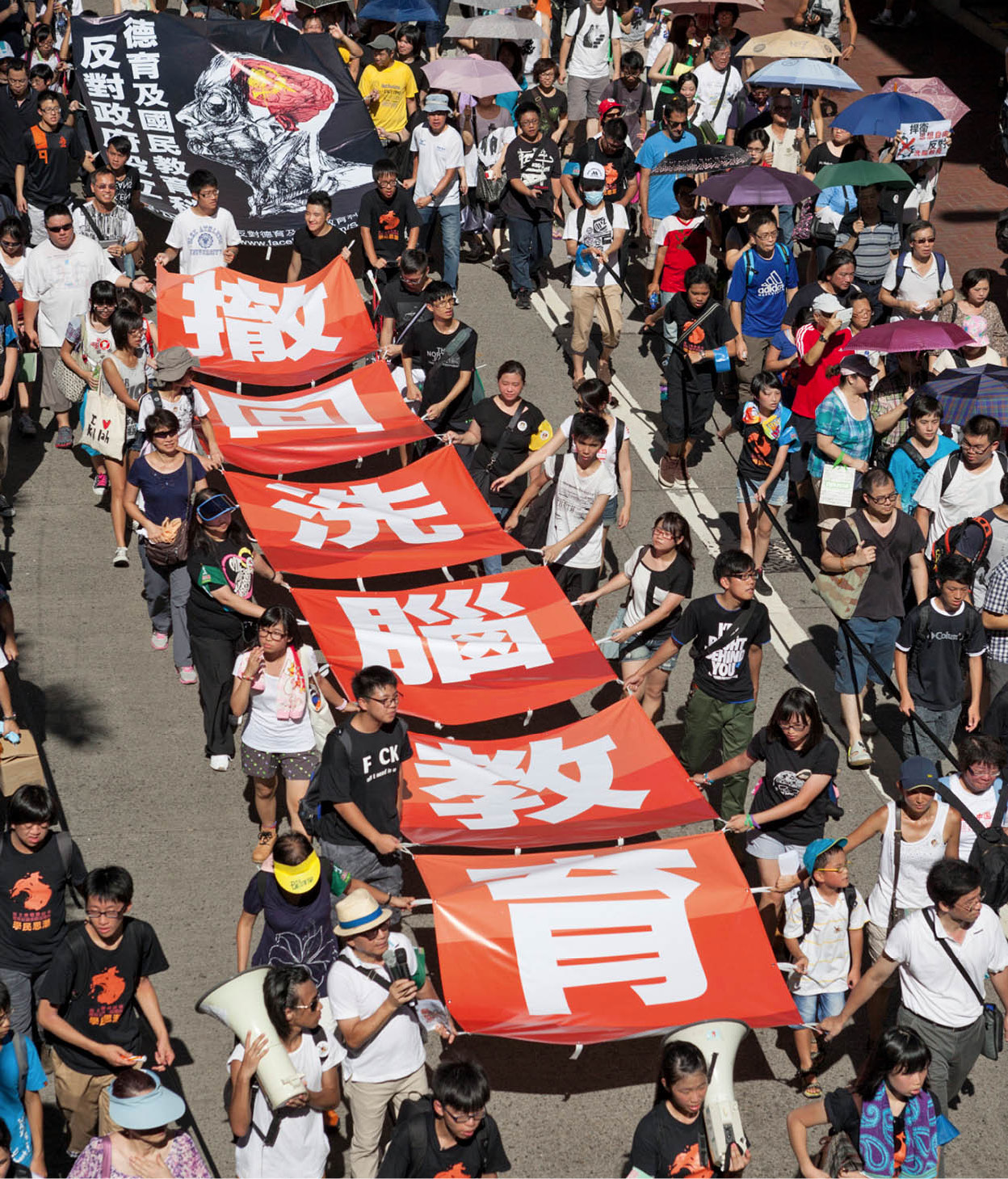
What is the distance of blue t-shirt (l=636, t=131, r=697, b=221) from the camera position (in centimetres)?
1538

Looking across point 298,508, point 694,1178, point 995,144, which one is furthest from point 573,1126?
point 995,144

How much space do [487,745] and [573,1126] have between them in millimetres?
2219

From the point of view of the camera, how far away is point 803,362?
491 inches

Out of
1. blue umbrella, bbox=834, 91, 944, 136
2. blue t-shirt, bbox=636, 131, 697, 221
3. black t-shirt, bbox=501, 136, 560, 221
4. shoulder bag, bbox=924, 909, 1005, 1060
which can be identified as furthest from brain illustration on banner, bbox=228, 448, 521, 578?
blue umbrella, bbox=834, 91, 944, 136

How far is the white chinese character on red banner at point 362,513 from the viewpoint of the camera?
10703 mm

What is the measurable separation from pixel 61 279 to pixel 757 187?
5.84 m

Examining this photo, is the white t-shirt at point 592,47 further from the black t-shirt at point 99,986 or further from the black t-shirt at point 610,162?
the black t-shirt at point 99,986

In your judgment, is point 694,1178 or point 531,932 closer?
point 694,1178

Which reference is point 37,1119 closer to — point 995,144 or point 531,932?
point 531,932

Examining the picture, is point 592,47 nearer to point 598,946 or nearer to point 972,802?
point 972,802

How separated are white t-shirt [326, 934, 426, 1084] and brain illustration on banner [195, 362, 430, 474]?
217 inches

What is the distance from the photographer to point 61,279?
12555 millimetres

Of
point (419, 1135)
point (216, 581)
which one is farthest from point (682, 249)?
point (419, 1135)

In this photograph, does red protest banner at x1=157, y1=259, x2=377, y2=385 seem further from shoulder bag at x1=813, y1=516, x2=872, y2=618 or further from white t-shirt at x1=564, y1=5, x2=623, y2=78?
white t-shirt at x1=564, y1=5, x2=623, y2=78
